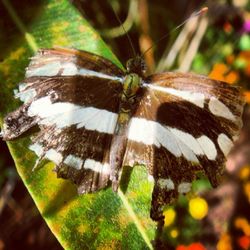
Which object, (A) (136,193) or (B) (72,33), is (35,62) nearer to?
(B) (72,33)

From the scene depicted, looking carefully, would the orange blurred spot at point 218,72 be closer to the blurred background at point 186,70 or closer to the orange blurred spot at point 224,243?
the blurred background at point 186,70

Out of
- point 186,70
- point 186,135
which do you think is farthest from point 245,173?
point 186,135

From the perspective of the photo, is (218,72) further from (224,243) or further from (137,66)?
(137,66)

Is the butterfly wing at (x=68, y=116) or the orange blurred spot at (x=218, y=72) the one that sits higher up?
the butterfly wing at (x=68, y=116)

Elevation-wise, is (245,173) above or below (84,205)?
below

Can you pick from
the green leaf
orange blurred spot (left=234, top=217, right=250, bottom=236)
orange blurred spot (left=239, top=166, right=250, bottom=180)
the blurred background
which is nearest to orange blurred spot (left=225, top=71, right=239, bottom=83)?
the blurred background

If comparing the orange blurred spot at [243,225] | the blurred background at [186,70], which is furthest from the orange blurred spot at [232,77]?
the orange blurred spot at [243,225]

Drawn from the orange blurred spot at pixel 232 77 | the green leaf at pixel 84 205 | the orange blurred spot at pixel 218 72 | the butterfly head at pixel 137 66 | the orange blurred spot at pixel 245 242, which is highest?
the butterfly head at pixel 137 66

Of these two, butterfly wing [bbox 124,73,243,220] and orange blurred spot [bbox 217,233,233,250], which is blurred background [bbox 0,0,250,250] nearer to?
orange blurred spot [bbox 217,233,233,250]
